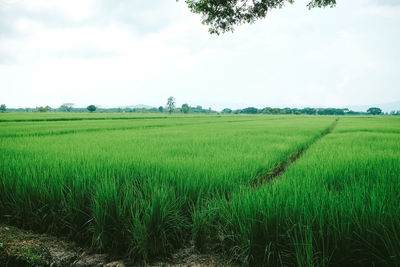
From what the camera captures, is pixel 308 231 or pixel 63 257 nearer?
pixel 308 231

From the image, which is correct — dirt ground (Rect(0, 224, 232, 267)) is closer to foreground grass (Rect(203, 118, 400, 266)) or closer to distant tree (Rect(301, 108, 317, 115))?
foreground grass (Rect(203, 118, 400, 266))

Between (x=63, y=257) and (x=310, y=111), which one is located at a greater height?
(x=310, y=111)

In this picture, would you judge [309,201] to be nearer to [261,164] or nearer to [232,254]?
[232,254]

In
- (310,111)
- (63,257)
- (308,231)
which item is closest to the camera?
(308,231)

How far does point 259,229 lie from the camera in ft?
→ 5.96

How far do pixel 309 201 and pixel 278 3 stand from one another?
862 cm

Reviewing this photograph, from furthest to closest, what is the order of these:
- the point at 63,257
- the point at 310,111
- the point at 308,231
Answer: the point at 310,111 → the point at 63,257 → the point at 308,231

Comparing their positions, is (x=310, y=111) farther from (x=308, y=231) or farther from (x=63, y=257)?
(x=63, y=257)

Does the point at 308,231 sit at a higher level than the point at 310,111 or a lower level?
lower

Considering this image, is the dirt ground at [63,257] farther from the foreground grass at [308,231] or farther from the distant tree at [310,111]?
the distant tree at [310,111]

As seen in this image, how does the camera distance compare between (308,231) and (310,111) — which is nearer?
(308,231)

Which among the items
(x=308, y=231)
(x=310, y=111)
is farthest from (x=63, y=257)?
(x=310, y=111)

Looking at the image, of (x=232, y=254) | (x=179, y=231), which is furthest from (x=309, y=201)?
(x=179, y=231)

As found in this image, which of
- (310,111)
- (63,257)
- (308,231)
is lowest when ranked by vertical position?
(63,257)
